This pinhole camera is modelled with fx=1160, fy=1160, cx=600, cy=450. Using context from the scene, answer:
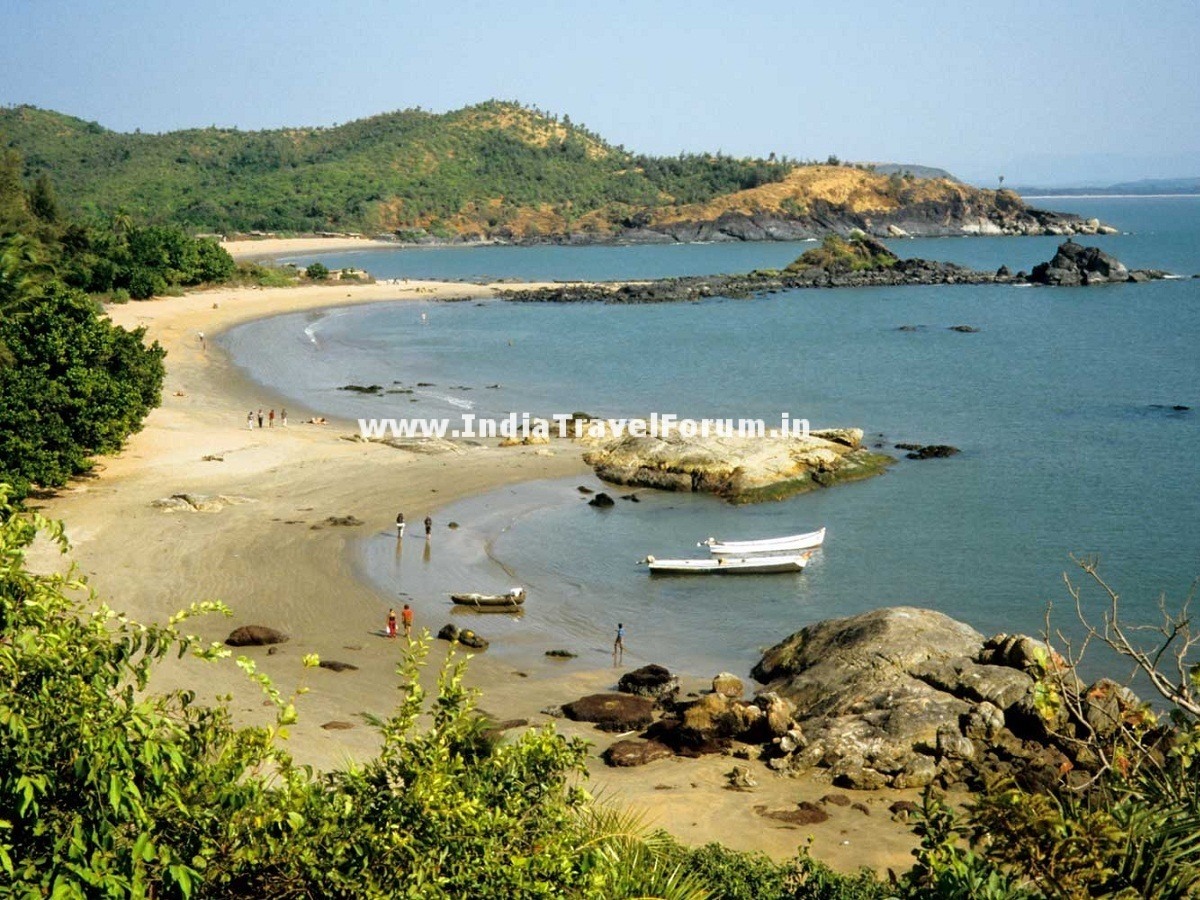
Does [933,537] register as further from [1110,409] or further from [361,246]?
[361,246]

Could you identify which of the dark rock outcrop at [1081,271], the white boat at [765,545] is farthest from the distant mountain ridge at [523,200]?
the white boat at [765,545]

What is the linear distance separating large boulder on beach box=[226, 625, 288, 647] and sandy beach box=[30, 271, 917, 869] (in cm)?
20

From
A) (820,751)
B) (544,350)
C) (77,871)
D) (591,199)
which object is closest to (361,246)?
(591,199)

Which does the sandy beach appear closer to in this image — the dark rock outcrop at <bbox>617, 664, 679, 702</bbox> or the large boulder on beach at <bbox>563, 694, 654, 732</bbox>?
the large boulder on beach at <bbox>563, 694, 654, 732</bbox>

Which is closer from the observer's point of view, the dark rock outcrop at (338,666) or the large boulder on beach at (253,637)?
the dark rock outcrop at (338,666)

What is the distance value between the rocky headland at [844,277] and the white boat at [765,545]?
6724 cm

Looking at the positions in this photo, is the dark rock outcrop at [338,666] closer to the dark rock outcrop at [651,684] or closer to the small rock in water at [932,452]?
the dark rock outcrop at [651,684]

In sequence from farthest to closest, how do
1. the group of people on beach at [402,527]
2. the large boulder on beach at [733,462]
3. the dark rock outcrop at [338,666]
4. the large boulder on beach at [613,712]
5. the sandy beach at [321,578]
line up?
1. the large boulder on beach at [733,462]
2. the group of people on beach at [402,527]
3. the dark rock outcrop at [338,666]
4. the large boulder on beach at [613,712]
5. the sandy beach at [321,578]

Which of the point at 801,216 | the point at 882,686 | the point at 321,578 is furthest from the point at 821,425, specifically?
the point at 801,216

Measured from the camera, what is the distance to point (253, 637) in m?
23.5

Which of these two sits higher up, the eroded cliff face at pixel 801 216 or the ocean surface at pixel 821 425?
the eroded cliff face at pixel 801 216

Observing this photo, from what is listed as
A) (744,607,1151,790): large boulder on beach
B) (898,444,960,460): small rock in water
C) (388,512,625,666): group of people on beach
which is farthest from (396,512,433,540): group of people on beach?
(898,444,960,460): small rock in water

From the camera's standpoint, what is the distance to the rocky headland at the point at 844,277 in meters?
102

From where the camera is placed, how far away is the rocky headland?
101875 mm
